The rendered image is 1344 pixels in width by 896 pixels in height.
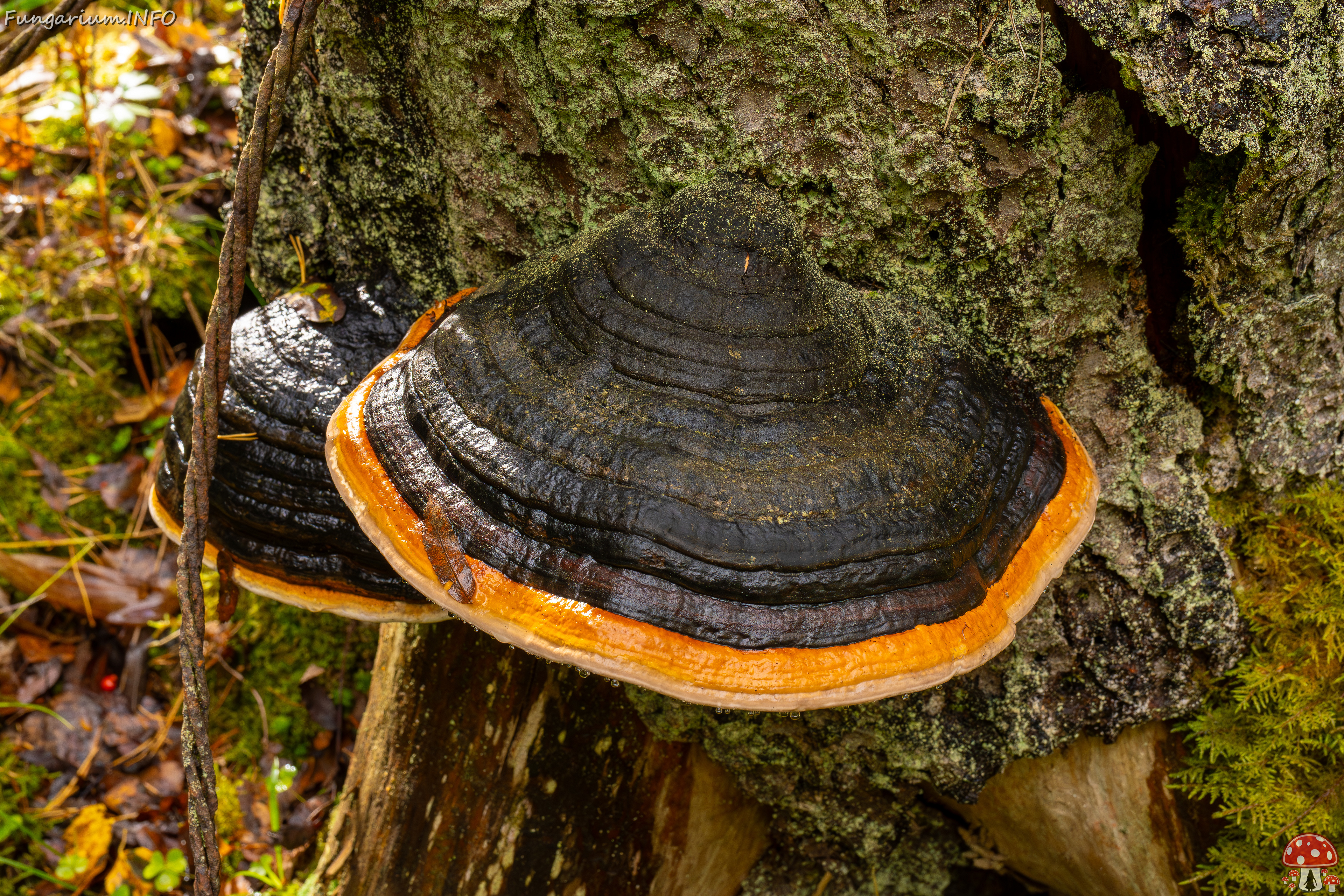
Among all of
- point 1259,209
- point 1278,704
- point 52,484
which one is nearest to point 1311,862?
point 1278,704

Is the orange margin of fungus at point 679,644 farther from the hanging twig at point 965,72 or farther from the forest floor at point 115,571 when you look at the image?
the forest floor at point 115,571

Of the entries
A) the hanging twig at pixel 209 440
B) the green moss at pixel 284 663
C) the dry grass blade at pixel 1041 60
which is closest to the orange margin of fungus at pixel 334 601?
the hanging twig at pixel 209 440

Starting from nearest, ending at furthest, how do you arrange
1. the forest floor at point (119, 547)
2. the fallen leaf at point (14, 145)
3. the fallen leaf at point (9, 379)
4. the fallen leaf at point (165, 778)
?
the forest floor at point (119, 547) < the fallen leaf at point (165, 778) < the fallen leaf at point (9, 379) < the fallen leaf at point (14, 145)

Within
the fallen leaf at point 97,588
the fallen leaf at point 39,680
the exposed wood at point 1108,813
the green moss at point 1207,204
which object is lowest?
the fallen leaf at point 39,680

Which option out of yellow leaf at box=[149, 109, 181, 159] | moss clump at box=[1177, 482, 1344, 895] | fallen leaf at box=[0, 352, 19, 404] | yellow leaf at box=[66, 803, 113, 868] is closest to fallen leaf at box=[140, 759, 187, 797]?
yellow leaf at box=[66, 803, 113, 868]

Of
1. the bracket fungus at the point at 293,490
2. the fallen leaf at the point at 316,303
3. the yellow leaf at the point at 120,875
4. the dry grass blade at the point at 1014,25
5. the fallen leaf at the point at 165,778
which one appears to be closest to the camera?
the dry grass blade at the point at 1014,25

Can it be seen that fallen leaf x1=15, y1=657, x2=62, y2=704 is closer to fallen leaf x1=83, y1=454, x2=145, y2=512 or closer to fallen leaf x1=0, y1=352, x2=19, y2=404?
fallen leaf x1=83, y1=454, x2=145, y2=512
